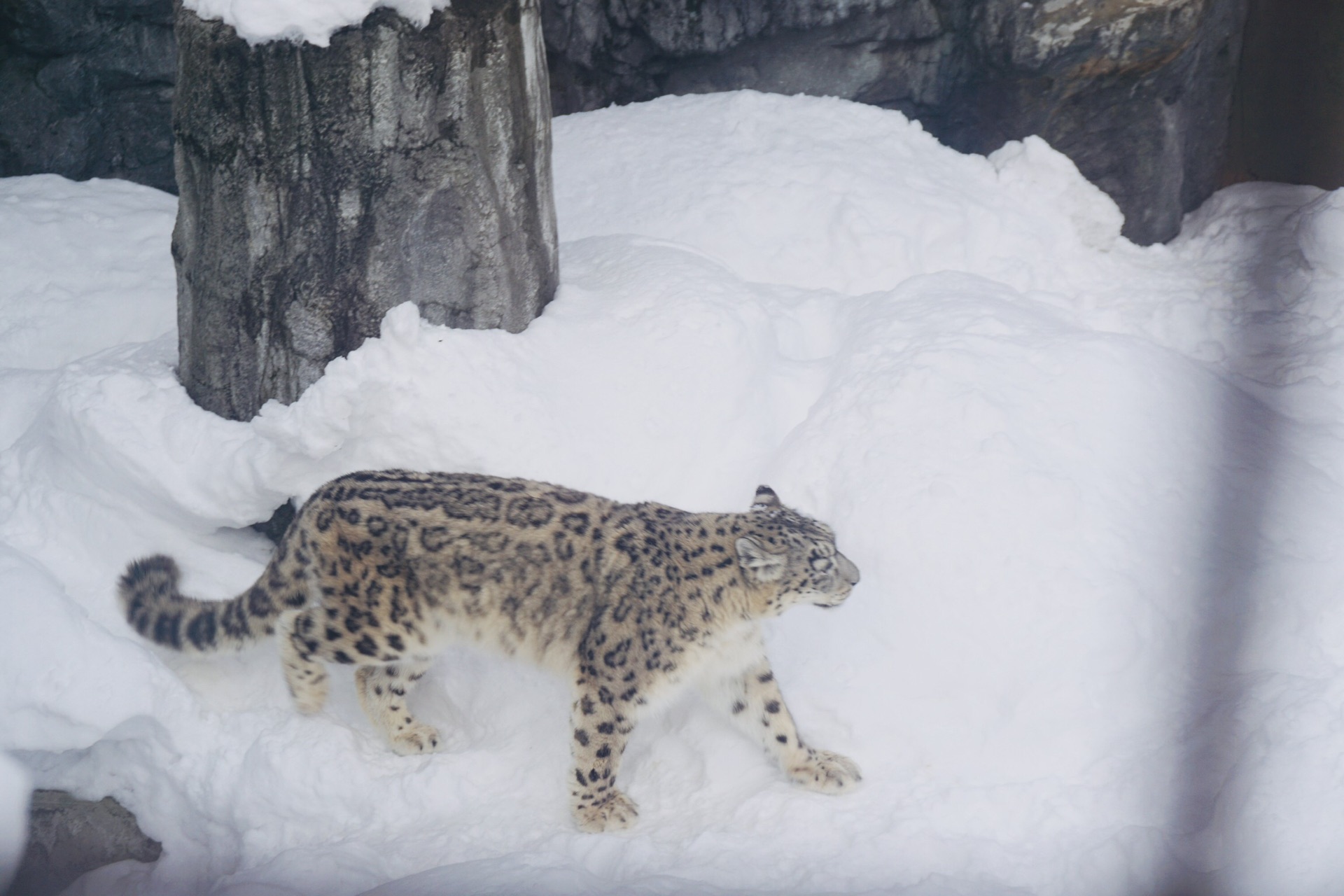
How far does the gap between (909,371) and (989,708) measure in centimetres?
167

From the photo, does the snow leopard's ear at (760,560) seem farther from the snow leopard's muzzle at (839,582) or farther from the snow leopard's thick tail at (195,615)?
the snow leopard's thick tail at (195,615)

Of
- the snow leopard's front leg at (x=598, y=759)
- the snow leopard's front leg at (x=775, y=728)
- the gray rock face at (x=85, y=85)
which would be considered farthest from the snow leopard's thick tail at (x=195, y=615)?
the gray rock face at (x=85, y=85)

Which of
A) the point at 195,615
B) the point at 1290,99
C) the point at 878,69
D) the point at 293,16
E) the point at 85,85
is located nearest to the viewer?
the point at 293,16

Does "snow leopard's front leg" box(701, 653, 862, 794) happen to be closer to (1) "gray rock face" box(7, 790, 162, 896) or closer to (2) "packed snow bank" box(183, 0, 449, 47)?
(1) "gray rock face" box(7, 790, 162, 896)

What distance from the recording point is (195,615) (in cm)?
446

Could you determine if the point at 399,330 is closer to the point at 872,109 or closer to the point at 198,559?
the point at 198,559

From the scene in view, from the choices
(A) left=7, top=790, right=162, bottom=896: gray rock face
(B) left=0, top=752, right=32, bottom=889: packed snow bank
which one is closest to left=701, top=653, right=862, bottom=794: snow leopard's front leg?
(A) left=7, top=790, right=162, bottom=896: gray rock face

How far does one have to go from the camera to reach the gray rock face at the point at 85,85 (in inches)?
280

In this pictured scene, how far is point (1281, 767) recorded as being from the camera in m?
3.42

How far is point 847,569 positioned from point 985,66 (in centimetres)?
461

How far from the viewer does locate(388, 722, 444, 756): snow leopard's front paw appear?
14.5ft

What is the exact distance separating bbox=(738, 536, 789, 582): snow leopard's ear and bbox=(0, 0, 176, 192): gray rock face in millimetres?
5596

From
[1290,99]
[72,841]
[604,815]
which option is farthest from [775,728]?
[1290,99]

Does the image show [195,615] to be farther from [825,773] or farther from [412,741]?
[825,773]
